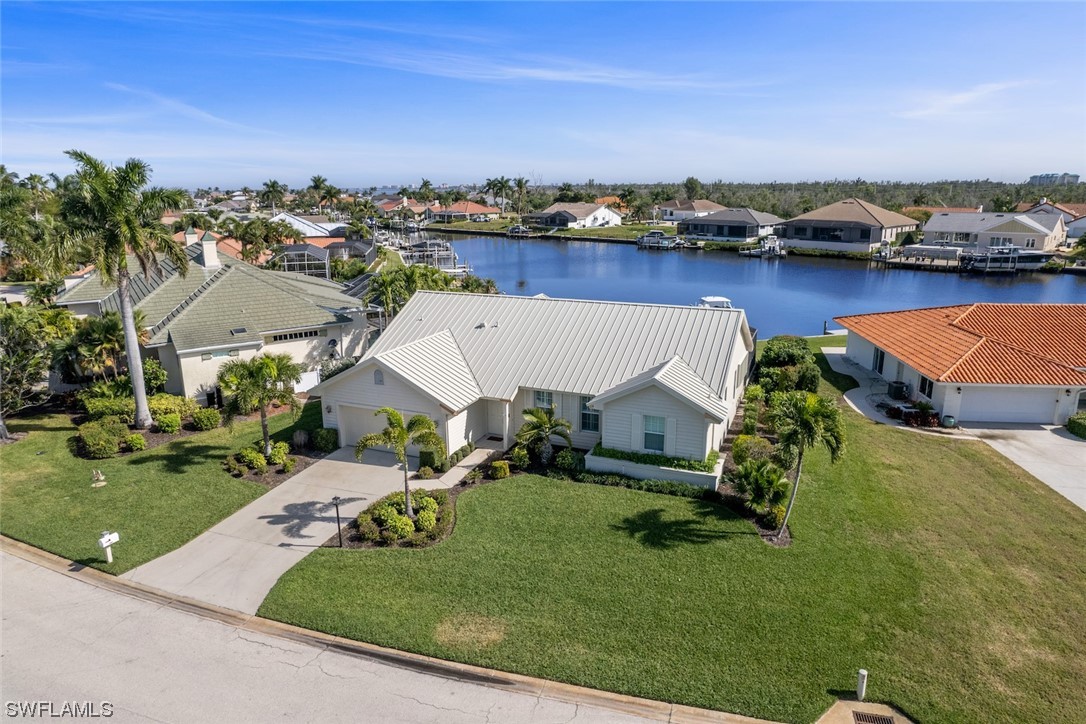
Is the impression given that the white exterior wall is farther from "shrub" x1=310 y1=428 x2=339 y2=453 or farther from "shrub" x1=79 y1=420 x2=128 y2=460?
"shrub" x1=79 y1=420 x2=128 y2=460

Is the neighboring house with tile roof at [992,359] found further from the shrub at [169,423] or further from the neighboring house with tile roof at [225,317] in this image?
the shrub at [169,423]

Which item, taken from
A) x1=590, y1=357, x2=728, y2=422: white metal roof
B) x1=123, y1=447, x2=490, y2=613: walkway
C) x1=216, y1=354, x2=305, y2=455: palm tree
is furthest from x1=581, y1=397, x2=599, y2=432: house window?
x1=216, y1=354, x2=305, y2=455: palm tree

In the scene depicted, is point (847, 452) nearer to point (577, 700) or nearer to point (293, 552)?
point (577, 700)

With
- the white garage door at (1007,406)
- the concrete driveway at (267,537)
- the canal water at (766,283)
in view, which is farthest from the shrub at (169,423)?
the canal water at (766,283)

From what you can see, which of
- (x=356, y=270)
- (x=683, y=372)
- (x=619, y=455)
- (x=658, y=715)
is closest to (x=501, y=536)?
(x=619, y=455)

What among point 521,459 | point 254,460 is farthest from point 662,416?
point 254,460

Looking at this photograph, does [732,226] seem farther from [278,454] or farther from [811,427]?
[278,454]
